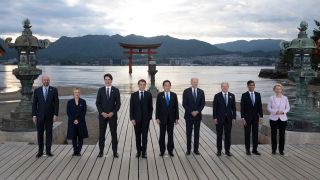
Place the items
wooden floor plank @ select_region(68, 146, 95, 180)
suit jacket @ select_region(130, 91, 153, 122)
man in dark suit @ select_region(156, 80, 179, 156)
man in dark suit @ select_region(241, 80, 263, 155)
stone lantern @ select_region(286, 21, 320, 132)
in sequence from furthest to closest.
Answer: stone lantern @ select_region(286, 21, 320, 132), man in dark suit @ select_region(241, 80, 263, 155), man in dark suit @ select_region(156, 80, 179, 156), suit jacket @ select_region(130, 91, 153, 122), wooden floor plank @ select_region(68, 146, 95, 180)

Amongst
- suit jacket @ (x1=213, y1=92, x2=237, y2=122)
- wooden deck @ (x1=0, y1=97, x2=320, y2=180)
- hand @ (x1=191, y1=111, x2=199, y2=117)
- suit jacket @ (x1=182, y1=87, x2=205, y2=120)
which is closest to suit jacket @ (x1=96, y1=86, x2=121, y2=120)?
wooden deck @ (x1=0, y1=97, x2=320, y2=180)

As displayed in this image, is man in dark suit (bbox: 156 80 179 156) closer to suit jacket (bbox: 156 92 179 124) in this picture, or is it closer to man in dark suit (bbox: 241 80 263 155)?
suit jacket (bbox: 156 92 179 124)

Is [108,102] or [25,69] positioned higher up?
[25,69]

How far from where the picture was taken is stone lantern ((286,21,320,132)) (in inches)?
416

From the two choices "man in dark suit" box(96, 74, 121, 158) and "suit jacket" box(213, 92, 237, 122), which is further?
"suit jacket" box(213, 92, 237, 122)

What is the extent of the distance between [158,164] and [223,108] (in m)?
1.97

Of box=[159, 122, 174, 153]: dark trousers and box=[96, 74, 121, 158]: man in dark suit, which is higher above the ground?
box=[96, 74, 121, 158]: man in dark suit

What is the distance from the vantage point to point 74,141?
8281mm

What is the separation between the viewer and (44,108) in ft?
26.8

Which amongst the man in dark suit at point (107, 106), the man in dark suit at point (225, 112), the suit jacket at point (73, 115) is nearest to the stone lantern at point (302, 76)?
the man in dark suit at point (225, 112)

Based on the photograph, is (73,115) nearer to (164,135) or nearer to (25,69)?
(164,135)

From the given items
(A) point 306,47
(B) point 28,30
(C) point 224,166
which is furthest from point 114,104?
(A) point 306,47

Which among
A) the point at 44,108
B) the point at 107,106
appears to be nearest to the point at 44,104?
the point at 44,108

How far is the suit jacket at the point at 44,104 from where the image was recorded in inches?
321
